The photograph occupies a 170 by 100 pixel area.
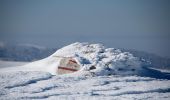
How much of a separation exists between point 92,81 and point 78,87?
2.58 meters

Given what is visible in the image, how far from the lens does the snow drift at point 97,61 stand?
33031 mm

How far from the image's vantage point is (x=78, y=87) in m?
26.7

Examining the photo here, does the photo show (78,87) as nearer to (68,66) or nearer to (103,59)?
(68,66)

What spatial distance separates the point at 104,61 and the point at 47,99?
12.7m

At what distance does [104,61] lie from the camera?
34250mm

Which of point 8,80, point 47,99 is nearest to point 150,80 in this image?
point 47,99

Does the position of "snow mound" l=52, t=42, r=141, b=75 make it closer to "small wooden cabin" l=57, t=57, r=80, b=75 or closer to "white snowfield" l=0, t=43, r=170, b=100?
"white snowfield" l=0, t=43, r=170, b=100

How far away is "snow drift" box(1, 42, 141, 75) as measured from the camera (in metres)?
33.0

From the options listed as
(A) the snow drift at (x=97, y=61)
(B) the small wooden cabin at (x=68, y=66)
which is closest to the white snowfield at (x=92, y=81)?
(A) the snow drift at (x=97, y=61)

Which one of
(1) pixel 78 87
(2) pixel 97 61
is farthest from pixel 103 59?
(1) pixel 78 87

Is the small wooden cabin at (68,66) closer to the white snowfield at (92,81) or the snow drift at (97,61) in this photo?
the snow drift at (97,61)

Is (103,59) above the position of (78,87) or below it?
above

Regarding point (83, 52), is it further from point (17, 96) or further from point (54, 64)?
point (17, 96)

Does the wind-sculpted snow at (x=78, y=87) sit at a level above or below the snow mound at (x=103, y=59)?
below
